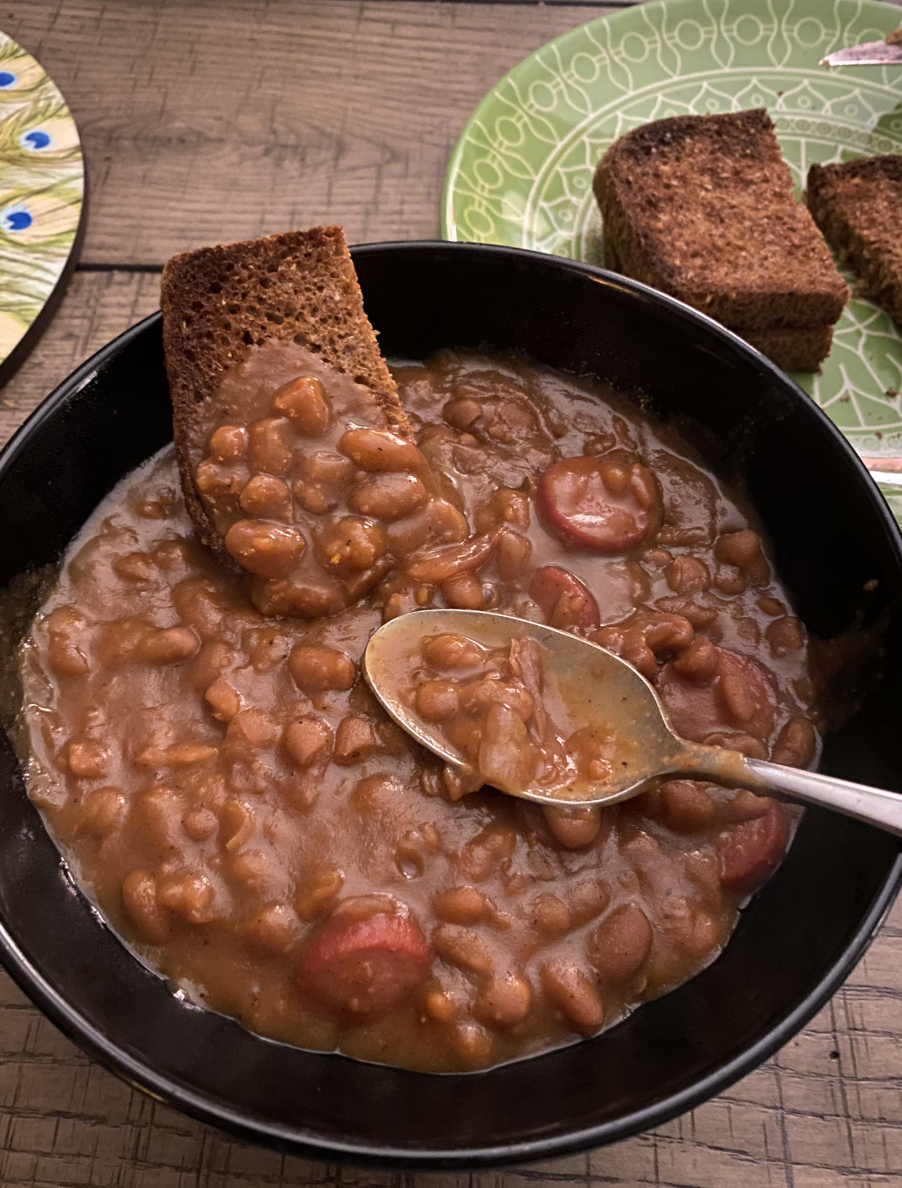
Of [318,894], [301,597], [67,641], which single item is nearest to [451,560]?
[301,597]

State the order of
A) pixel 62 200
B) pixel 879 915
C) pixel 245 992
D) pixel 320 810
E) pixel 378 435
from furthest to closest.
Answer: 1. pixel 62 200
2. pixel 378 435
3. pixel 320 810
4. pixel 245 992
5. pixel 879 915

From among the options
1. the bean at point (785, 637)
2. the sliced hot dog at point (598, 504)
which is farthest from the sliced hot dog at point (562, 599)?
the bean at point (785, 637)

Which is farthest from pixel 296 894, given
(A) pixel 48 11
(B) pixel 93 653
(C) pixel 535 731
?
(A) pixel 48 11

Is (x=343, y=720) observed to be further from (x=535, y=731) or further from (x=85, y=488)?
(x=85, y=488)

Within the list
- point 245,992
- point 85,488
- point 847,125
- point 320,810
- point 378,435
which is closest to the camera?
point 245,992

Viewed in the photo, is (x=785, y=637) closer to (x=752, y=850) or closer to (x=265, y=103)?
(x=752, y=850)

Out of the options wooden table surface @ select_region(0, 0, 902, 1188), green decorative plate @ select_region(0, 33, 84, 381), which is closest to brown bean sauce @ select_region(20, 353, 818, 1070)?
wooden table surface @ select_region(0, 0, 902, 1188)

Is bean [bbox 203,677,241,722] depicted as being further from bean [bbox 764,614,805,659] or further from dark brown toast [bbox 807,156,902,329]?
dark brown toast [bbox 807,156,902,329]
